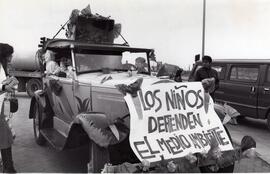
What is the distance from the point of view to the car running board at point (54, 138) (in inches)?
190

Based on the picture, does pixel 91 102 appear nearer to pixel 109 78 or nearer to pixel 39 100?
pixel 109 78

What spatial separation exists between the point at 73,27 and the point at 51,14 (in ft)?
3.79

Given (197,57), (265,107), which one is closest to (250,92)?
(265,107)

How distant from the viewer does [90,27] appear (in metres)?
6.79

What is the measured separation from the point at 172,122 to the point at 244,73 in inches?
226

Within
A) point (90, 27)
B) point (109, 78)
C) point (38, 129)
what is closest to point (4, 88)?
point (109, 78)

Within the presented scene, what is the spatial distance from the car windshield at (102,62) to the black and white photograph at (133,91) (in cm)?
2

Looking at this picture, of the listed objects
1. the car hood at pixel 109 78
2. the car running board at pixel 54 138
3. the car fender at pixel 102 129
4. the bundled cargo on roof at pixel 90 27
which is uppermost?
the bundled cargo on roof at pixel 90 27

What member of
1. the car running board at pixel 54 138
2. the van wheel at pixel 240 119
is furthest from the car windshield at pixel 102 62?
the van wheel at pixel 240 119

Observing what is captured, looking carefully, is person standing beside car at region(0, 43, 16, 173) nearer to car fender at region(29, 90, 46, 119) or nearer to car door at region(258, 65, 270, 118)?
car fender at region(29, 90, 46, 119)

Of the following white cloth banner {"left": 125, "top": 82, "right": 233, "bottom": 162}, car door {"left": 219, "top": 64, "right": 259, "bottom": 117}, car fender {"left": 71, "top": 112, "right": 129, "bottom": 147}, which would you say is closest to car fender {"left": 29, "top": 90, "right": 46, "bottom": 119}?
car fender {"left": 71, "top": 112, "right": 129, "bottom": 147}

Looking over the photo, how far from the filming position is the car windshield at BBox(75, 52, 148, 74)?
5.25m

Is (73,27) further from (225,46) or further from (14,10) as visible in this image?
(225,46)

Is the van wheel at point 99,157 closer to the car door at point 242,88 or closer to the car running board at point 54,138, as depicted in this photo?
the car running board at point 54,138
